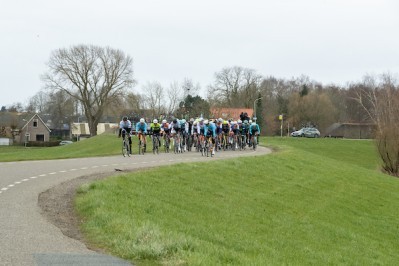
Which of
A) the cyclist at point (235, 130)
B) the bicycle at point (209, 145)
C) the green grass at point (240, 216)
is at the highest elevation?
the cyclist at point (235, 130)

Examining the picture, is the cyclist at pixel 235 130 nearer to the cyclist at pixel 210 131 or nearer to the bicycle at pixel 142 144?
the cyclist at pixel 210 131

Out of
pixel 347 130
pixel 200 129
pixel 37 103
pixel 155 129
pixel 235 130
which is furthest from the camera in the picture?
pixel 37 103

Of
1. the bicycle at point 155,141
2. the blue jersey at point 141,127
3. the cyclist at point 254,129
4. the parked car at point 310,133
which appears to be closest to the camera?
the blue jersey at point 141,127

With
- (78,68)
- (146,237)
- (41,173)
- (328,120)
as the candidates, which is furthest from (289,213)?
(328,120)

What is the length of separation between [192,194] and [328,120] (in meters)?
96.4

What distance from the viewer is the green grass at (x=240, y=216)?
911 cm

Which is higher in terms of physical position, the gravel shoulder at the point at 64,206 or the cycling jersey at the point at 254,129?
the cycling jersey at the point at 254,129

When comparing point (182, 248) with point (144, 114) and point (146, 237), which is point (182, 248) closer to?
point (146, 237)

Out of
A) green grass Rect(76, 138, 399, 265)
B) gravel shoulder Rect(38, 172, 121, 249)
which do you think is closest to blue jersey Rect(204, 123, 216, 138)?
green grass Rect(76, 138, 399, 265)

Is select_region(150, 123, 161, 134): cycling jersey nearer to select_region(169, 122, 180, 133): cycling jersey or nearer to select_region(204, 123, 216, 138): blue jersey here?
select_region(169, 122, 180, 133): cycling jersey

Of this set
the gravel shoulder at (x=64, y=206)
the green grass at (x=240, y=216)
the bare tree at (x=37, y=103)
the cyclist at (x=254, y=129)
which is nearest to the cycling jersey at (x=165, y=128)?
the green grass at (x=240, y=216)

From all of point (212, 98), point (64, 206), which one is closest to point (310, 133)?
point (212, 98)

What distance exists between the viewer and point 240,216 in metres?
15.7

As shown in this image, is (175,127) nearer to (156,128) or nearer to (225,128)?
(156,128)
